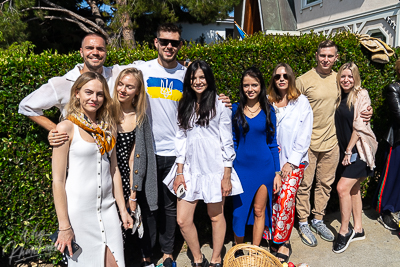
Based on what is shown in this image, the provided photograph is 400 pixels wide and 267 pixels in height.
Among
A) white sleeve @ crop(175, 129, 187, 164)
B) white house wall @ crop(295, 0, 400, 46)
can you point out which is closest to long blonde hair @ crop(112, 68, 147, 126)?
white sleeve @ crop(175, 129, 187, 164)

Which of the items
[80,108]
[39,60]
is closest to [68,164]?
[80,108]

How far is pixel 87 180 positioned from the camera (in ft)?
7.25

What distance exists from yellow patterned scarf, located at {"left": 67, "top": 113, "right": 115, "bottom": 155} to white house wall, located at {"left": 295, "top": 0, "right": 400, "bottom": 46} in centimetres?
585

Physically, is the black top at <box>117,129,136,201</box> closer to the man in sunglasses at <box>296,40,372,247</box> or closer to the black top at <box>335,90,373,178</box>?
the man in sunglasses at <box>296,40,372,247</box>

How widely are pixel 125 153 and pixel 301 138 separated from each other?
1.92 m

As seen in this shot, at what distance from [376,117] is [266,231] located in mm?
2687

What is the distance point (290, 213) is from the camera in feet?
11.0

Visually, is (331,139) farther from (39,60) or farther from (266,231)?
(39,60)

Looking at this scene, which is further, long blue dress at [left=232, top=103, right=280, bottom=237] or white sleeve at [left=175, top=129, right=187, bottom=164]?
long blue dress at [left=232, top=103, right=280, bottom=237]

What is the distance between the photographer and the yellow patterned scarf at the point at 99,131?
87.0 inches

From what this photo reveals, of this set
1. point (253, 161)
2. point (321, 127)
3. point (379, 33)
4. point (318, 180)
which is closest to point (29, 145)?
point (253, 161)

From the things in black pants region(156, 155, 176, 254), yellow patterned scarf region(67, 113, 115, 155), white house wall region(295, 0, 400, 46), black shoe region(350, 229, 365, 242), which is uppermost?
white house wall region(295, 0, 400, 46)

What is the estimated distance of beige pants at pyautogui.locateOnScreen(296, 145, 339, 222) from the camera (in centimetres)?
387

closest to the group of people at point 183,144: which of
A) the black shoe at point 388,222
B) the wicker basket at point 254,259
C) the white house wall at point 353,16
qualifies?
the wicker basket at point 254,259
